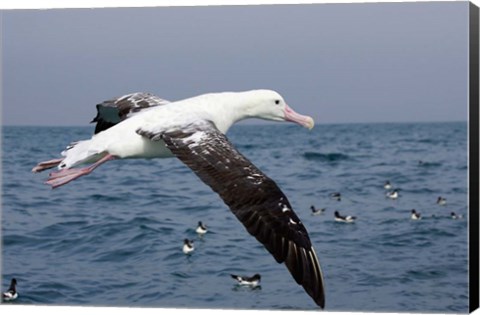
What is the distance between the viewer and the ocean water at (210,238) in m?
9.35

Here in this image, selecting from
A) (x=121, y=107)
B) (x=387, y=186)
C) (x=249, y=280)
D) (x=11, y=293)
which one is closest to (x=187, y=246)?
(x=249, y=280)

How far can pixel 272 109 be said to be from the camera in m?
8.80

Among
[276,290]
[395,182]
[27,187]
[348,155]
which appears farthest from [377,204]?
[348,155]

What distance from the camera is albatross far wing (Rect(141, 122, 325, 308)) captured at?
7.03 m

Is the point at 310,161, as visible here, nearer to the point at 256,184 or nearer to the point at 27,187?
the point at 27,187

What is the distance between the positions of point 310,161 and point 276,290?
13.3 ft

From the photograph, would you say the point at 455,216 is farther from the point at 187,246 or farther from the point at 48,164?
the point at 48,164

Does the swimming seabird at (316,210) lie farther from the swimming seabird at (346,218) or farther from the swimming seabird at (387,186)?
the swimming seabird at (387,186)

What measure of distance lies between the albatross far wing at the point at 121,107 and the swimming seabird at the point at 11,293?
156 centimetres

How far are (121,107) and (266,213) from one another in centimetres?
229

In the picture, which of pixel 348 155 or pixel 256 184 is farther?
pixel 348 155

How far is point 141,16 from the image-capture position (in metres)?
9.84

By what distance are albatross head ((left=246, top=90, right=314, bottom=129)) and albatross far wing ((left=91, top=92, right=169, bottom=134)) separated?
675 mm

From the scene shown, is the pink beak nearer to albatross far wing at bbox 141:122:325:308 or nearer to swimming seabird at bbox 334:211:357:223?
albatross far wing at bbox 141:122:325:308
